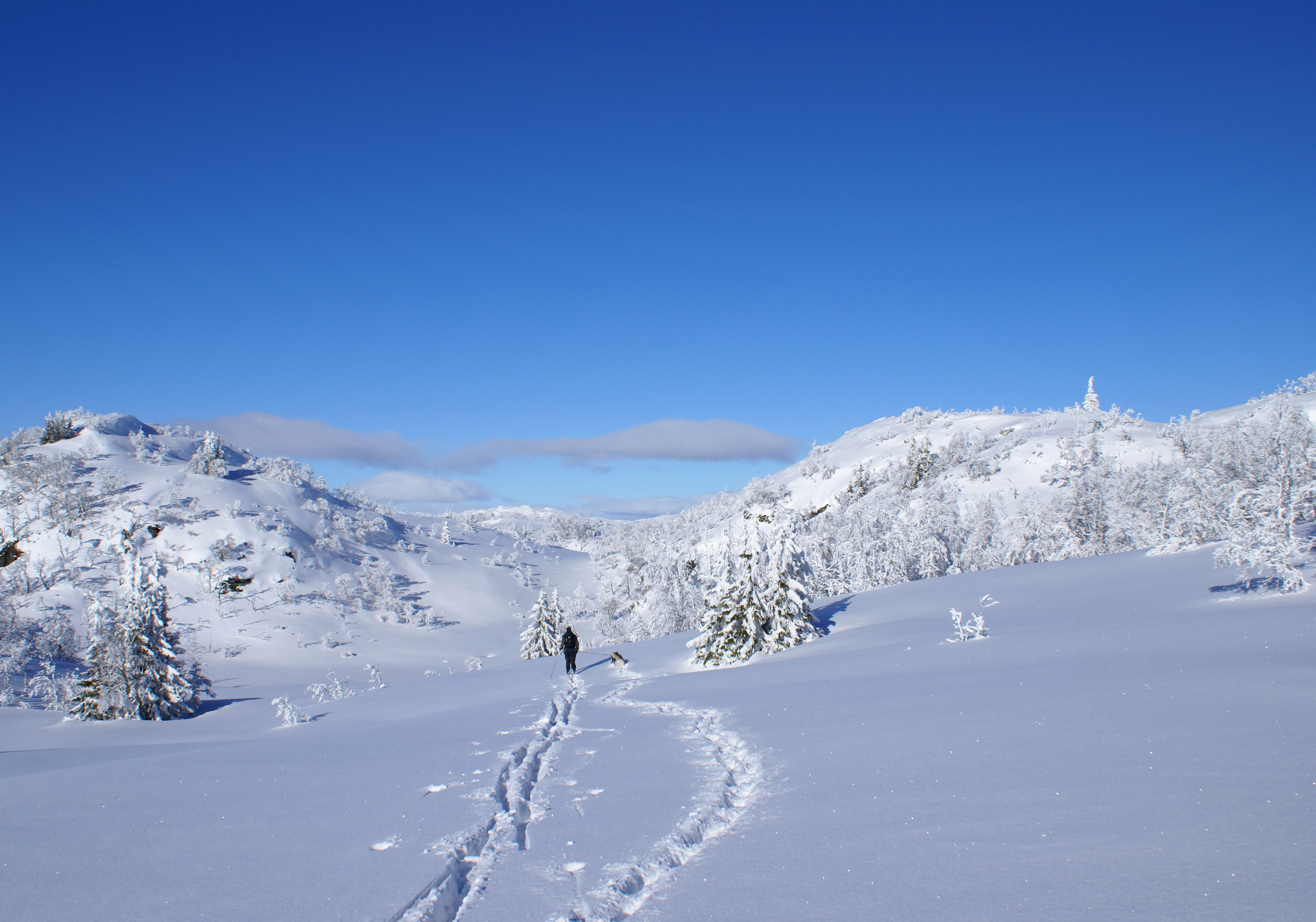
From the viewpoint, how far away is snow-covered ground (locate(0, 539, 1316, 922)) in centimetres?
338

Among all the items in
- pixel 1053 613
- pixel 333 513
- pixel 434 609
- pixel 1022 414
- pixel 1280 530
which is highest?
pixel 1022 414

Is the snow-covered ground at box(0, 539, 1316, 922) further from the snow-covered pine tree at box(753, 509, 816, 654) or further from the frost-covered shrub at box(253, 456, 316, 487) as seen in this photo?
the frost-covered shrub at box(253, 456, 316, 487)

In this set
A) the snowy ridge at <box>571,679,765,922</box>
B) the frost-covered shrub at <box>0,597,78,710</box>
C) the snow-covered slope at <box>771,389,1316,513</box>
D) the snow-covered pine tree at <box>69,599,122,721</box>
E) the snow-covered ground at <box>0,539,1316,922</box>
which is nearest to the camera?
the snow-covered ground at <box>0,539,1316,922</box>

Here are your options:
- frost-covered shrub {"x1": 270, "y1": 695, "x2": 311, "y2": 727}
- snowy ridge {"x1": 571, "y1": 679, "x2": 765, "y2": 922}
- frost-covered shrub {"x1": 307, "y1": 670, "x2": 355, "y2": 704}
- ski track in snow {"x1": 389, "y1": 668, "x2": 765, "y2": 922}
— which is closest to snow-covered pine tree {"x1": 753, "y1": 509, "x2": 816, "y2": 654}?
snowy ridge {"x1": 571, "y1": 679, "x2": 765, "y2": 922}

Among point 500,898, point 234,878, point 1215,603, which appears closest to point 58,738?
point 234,878

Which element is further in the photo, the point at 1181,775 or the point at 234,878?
the point at 1181,775

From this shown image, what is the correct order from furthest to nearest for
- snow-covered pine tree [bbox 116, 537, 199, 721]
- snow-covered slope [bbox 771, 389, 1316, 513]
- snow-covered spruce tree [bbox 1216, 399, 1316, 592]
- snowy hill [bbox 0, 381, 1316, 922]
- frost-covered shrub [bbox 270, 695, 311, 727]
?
snow-covered slope [bbox 771, 389, 1316, 513]
snow-covered pine tree [bbox 116, 537, 199, 721]
frost-covered shrub [bbox 270, 695, 311, 727]
snow-covered spruce tree [bbox 1216, 399, 1316, 592]
snowy hill [bbox 0, 381, 1316, 922]

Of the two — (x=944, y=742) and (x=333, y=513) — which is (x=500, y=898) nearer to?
(x=944, y=742)

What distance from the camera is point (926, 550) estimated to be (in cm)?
5072

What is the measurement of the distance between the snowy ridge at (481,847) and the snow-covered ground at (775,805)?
26mm

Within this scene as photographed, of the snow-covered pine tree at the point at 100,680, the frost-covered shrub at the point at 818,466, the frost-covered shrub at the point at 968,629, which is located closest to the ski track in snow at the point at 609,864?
the frost-covered shrub at the point at 968,629

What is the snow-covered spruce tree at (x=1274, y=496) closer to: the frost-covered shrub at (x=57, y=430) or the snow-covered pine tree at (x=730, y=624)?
the snow-covered pine tree at (x=730, y=624)

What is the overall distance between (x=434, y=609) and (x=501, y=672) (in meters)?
53.7

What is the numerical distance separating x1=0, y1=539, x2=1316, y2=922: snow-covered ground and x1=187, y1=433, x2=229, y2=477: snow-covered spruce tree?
7304cm
